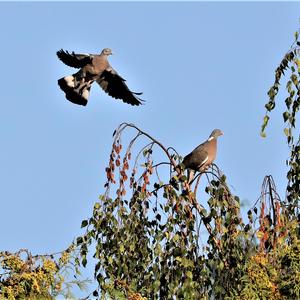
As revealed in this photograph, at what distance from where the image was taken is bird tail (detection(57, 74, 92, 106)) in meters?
11.0

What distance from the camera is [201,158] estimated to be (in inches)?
334

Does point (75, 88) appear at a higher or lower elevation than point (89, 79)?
lower

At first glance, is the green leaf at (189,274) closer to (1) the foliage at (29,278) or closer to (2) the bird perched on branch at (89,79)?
(1) the foliage at (29,278)

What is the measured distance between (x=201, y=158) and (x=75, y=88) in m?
3.03

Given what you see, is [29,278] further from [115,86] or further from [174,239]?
[115,86]

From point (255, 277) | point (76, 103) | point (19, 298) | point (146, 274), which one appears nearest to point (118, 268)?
point (146, 274)

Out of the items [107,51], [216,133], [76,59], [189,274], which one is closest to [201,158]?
[216,133]

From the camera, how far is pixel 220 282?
5.90 meters

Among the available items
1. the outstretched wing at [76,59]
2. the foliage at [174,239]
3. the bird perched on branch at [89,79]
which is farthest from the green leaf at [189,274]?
the outstretched wing at [76,59]

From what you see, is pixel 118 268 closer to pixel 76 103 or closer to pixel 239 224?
pixel 239 224

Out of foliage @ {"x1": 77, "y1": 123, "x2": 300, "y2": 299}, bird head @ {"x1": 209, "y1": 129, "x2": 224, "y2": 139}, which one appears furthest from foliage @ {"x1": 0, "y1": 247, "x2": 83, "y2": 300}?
bird head @ {"x1": 209, "y1": 129, "x2": 224, "y2": 139}

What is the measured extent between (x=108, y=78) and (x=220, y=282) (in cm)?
602

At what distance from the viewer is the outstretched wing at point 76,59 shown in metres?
11.1

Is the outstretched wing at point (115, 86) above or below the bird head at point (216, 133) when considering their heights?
above
